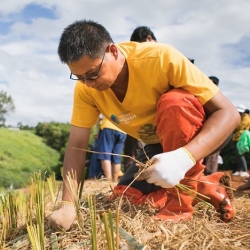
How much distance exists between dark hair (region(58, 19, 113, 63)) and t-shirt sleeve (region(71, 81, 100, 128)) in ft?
1.12

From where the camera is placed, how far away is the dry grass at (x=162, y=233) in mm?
1185

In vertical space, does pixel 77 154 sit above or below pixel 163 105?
below

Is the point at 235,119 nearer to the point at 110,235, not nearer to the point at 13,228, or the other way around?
the point at 110,235

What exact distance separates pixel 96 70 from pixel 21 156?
9.30m

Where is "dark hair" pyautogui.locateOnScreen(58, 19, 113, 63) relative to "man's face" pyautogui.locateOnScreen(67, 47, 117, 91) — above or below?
above

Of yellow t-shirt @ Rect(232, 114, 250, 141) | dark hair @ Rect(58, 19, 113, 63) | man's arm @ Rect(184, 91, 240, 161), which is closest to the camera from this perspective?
man's arm @ Rect(184, 91, 240, 161)

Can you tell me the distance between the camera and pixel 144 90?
1664 millimetres

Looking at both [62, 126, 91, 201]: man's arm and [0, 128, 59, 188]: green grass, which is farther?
[0, 128, 59, 188]: green grass

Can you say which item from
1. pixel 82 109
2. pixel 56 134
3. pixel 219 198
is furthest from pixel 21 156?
pixel 219 198

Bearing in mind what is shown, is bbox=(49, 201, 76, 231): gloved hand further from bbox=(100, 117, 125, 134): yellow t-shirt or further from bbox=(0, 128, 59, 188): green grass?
bbox=(0, 128, 59, 188): green grass

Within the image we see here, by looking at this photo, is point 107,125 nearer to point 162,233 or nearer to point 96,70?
point 96,70

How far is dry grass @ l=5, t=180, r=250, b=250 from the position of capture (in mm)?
1185

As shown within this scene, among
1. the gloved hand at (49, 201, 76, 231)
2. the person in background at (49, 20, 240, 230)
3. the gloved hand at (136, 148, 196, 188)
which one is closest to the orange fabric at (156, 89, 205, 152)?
the person in background at (49, 20, 240, 230)

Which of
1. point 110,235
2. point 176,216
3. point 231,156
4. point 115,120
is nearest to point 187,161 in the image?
point 176,216
